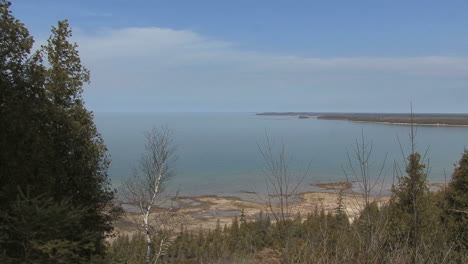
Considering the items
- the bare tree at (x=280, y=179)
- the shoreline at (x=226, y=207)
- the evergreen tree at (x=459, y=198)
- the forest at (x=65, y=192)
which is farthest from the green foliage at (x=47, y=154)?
the shoreline at (x=226, y=207)

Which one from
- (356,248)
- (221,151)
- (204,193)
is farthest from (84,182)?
(221,151)

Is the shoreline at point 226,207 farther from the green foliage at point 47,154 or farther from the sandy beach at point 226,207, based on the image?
the green foliage at point 47,154

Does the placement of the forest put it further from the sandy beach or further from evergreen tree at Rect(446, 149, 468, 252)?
the sandy beach

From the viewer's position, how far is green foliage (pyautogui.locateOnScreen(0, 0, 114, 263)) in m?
5.15

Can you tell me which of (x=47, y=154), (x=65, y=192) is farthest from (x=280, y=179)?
(x=65, y=192)

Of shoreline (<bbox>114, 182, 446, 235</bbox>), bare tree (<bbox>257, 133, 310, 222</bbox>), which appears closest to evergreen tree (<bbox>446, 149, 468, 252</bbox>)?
bare tree (<bbox>257, 133, 310, 222</bbox>)

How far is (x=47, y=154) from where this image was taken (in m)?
7.63

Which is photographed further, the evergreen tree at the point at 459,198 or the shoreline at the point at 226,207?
the shoreline at the point at 226,207

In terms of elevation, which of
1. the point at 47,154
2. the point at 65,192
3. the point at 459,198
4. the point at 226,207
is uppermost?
the point at 47,154

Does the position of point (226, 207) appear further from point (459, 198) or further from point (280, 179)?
point (280, 179)

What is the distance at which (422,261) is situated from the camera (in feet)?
10.7

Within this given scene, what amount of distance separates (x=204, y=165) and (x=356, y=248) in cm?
4354

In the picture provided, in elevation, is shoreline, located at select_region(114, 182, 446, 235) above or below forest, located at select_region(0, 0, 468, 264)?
below

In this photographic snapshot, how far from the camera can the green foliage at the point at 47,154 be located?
5152 millimetres
